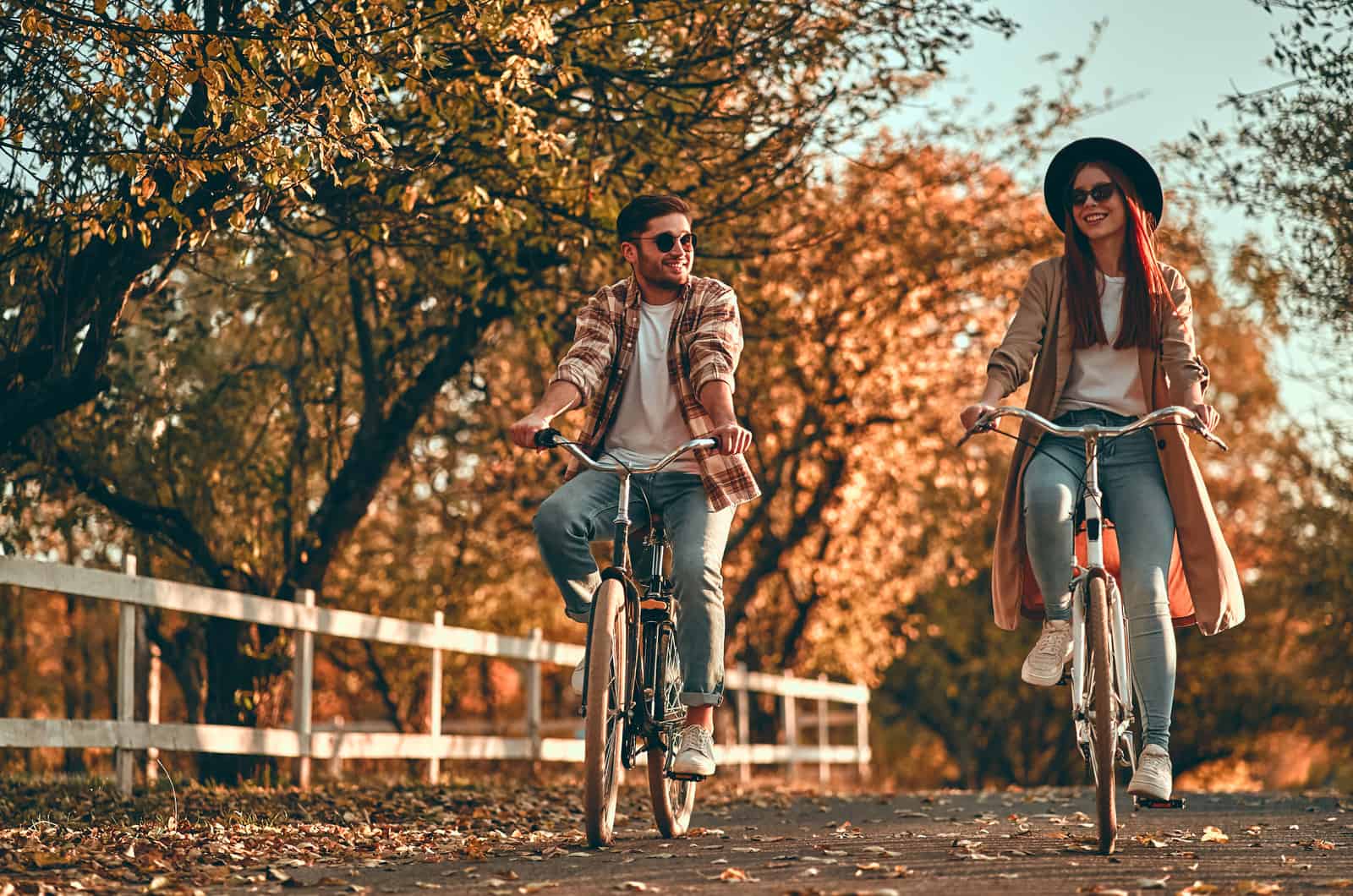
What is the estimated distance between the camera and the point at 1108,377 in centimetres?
622

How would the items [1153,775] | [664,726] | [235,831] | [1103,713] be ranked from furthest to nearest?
[235,831] < [664,726] < [1153,775] < [1103,713]

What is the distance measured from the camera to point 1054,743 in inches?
1355

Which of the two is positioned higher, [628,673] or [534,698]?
[628,673]

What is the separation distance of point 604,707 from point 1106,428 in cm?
197

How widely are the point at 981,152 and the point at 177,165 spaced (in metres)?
14.4

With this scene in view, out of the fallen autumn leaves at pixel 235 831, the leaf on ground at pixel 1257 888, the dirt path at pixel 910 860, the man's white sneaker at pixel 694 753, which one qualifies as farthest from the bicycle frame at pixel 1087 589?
the fallen autumn leaves at pixel 235 831

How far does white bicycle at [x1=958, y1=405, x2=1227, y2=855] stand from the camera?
548 cm

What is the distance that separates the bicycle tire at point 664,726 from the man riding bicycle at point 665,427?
57 mm

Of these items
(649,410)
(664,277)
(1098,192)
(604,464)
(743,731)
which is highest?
(1098,192)

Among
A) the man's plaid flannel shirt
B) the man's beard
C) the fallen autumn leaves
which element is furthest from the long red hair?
the fallen autumn leaves

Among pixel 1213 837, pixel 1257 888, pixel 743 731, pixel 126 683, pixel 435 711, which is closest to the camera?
pixel 1257 888

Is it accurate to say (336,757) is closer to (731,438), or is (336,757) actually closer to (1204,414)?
(731,438)

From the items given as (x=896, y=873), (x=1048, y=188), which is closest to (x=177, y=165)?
(x=1048, y=188)

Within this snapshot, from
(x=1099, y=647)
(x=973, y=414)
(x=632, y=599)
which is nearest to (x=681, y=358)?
(x=632, y=599)
